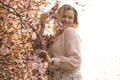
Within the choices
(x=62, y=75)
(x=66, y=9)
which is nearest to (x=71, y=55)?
(x=62, y=75)

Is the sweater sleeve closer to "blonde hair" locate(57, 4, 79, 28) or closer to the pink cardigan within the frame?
the pink cardigan

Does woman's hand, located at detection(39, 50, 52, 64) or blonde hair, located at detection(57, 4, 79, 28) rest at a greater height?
blonde hair, located at detection(57, 4, 79, 28)

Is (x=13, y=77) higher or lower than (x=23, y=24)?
lower

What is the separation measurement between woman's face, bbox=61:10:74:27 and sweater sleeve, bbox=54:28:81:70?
0.08 meters

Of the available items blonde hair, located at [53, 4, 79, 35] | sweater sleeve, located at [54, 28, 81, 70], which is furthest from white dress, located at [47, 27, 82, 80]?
blonde hair, located at [53, 4, 79, 35]

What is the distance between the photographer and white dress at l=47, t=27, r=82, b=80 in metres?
3.32

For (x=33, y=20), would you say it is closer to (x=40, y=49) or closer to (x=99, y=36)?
(x=40, y=49)

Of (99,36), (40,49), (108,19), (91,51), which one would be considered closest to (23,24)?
(40,49)

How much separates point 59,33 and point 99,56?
31.5 ft

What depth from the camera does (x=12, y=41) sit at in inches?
174

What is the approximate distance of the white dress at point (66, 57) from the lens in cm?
332

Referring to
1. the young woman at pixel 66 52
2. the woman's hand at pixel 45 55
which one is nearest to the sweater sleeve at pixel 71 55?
the young woman at pixel 66 52

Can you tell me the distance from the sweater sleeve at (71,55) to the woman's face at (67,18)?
83 millimetres

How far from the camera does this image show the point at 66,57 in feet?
11.0
